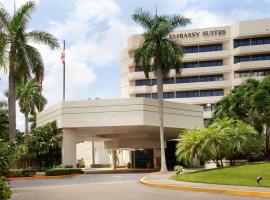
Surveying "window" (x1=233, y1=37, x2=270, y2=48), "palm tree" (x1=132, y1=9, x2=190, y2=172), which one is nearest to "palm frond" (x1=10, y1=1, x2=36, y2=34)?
"palm tree" (x1=132, y1=9, x2=190, y2=172)

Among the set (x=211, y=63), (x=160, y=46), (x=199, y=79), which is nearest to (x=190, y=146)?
(x=160, y=46)

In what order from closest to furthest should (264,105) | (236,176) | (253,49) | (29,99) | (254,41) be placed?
1. (236,176)
2. (264,105)
3. (29,99)
4. (253,49)
5. (254,41)

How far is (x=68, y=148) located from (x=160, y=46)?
41.3 ft

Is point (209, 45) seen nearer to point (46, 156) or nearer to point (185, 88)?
point (185, 88)

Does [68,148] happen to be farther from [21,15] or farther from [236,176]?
[236,176]

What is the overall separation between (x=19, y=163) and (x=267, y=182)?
29.1 m

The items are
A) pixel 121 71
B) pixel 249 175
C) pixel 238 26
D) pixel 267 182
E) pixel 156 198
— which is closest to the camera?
Result: pixel 156 198

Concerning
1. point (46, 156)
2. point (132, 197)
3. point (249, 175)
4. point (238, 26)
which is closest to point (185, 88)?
point (238, 26)

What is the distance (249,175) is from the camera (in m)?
25.7

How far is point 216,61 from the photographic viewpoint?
79125 millimetres

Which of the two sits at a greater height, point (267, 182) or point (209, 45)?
point (209, 45)

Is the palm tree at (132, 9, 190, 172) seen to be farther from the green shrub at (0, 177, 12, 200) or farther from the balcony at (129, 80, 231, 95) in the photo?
the balcony at (129, 80, 231, 95)

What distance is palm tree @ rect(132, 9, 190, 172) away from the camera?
1587 inches

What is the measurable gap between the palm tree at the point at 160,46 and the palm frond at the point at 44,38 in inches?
271
